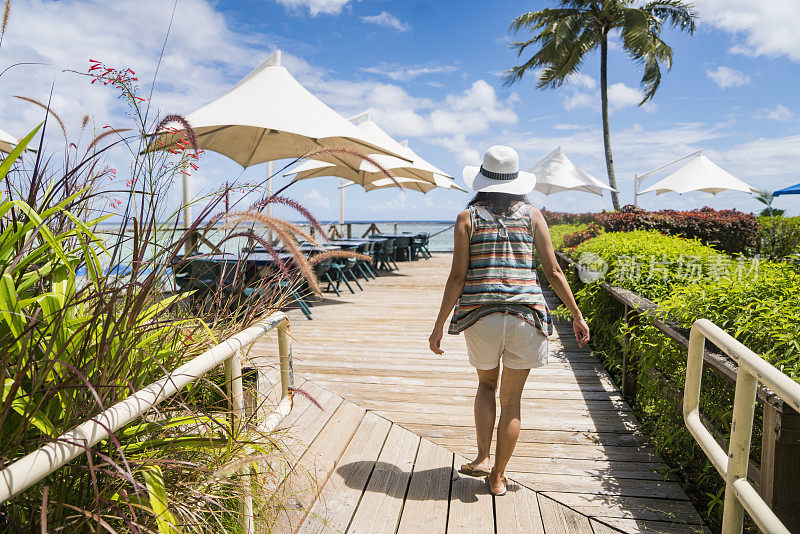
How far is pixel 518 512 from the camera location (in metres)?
2.19

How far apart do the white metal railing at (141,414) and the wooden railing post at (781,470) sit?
160 cm

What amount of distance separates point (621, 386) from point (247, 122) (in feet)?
14.1

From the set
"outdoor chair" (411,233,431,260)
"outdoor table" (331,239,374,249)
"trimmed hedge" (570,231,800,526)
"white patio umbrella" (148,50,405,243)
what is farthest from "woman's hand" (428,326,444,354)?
"outdoor chair" (411,233,431,260)

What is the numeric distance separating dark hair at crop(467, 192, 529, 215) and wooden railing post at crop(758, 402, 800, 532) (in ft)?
3.86

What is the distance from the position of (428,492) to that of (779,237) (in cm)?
1213

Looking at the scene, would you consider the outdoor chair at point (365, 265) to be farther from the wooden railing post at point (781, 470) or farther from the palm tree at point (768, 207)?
the palm tree at point (768, 207)

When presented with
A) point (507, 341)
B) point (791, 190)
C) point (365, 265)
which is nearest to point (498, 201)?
point (507, 341)

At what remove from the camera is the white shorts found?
87.2 inches

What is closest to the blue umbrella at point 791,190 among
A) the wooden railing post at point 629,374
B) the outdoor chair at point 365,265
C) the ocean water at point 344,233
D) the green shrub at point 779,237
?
the green shrub at point 779,237

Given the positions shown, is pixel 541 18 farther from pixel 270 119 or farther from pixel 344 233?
pixel 270 119

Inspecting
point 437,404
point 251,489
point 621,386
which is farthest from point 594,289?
point 251,489

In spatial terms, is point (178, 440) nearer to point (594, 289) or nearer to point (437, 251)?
point (594, 289)

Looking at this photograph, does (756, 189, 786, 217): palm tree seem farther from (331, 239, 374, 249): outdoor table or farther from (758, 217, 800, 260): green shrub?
(331, 239, 374, 249): outdoor table

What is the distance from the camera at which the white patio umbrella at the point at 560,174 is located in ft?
A: 43.5
